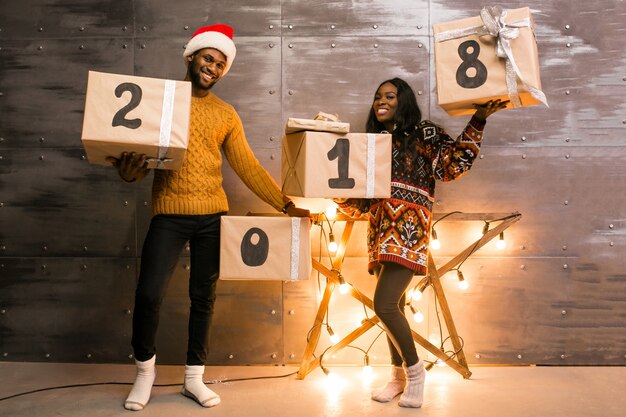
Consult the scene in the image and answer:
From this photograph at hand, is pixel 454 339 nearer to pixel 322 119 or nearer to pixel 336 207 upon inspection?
pixel 336 207

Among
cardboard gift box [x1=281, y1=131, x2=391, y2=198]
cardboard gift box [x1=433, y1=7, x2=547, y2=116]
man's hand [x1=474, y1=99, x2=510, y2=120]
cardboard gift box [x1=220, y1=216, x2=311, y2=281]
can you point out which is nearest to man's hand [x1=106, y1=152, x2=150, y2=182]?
cardboard gift box [x1=220, y1=216, x2=311, y2=281]

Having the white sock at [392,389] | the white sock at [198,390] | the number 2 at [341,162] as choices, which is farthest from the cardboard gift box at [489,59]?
the white sock at [198,390]

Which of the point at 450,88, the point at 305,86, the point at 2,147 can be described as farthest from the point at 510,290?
the point at 2,147

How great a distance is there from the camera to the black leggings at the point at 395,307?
234 cm

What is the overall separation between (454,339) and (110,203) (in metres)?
1.95

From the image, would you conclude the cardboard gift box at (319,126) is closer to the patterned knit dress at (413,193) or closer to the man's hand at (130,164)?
the patterned knit dress at (413,193)

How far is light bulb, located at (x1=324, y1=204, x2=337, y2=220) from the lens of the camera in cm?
264

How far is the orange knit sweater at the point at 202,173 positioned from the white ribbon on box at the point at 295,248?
0.21 meters

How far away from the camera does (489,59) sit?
6.83 ft

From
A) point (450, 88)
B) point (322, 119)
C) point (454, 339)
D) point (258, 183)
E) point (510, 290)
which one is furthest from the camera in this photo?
point (510, 290)

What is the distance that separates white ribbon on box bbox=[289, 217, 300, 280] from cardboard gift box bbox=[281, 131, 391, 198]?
0.14 m

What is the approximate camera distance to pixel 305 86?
9.84 feet

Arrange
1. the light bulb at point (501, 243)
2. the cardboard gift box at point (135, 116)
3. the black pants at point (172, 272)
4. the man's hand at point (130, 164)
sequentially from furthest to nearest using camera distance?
the light bulb at point (501, 243), the black pants at point (172, 272), the man's hand at point (130, 164), the cardboard gift box at point (135, 116)

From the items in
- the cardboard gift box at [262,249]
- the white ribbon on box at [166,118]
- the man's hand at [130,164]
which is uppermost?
the white ribbon on box at [166,118]
